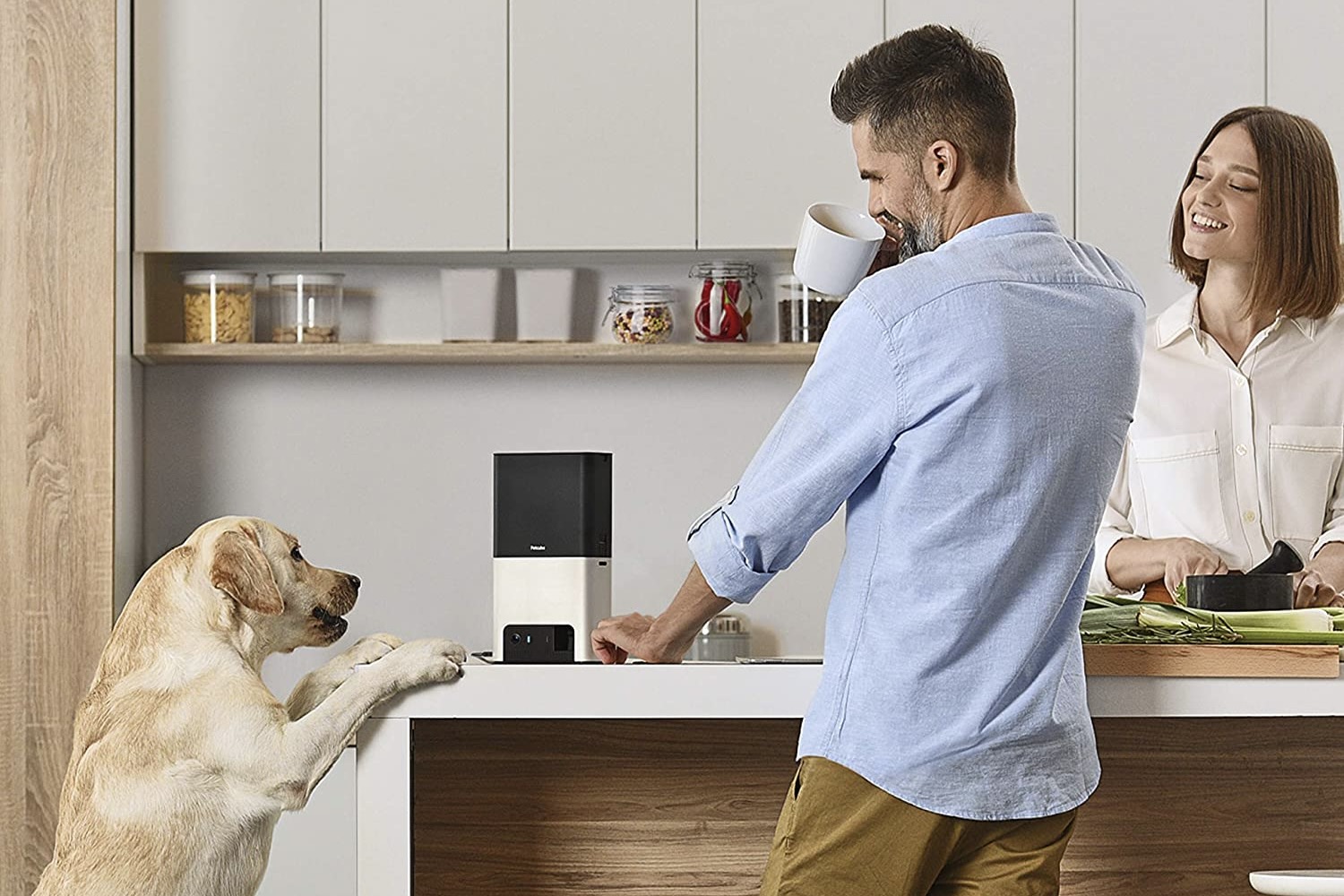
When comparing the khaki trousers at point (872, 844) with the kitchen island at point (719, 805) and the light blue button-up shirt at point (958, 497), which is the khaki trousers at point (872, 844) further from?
the kitchen island at point (719, 805)

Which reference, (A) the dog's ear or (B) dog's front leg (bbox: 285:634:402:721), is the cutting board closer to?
(B) dog's front leg (bbox: 285:634:402:721)

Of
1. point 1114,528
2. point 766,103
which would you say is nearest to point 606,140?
point 766,103

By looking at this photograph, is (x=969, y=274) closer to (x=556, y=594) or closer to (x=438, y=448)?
(x=556, y=594)

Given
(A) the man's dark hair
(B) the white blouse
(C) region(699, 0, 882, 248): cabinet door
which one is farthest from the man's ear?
(C) region(699, 0, 882, 248): cabinet door

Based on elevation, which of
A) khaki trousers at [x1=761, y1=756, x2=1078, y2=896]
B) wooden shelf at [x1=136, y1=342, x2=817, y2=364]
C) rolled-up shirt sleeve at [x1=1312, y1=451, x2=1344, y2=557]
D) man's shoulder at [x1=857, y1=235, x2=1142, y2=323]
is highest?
man's shoulder at [x1=857, y1=235, x2=1142, y2=323]

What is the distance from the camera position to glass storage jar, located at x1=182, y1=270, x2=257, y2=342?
3.34m

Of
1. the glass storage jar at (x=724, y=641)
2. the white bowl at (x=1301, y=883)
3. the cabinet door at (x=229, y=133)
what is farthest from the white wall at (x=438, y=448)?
the white bowl at (x=1301, y=883)

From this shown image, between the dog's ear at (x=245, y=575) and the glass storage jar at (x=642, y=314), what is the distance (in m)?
1.68

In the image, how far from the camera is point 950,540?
128cm

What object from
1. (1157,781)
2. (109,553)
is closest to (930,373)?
(1157,781)

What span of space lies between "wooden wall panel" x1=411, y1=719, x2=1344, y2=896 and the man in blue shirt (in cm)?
42

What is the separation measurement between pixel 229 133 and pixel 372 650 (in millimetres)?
1889

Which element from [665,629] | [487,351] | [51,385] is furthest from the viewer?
[487,351]

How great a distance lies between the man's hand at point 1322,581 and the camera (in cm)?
191
